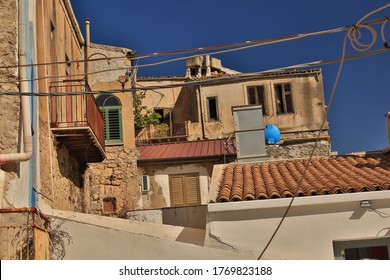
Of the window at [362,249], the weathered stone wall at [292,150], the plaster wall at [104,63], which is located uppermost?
the plaster wall at [104,63]

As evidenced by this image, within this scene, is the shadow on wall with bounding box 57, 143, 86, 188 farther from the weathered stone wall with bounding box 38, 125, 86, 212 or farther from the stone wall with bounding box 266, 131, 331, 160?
the stone wall with bounding box 266, 131, 331, 160

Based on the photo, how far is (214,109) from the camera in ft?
110

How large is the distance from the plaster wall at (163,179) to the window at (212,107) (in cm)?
1091

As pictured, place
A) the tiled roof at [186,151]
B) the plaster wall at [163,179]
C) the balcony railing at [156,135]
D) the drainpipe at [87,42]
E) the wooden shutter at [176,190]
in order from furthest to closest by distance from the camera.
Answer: the balcony railing at [156,135], the tiled roof at [186,151], the plaster wall at [163,179], the wooden shutter at [176,190], the drainpipe at [87,42]

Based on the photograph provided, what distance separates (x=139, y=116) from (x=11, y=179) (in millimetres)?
19816

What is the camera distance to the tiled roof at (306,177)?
11656 mm

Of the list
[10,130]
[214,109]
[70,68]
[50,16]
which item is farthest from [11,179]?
[214,109]

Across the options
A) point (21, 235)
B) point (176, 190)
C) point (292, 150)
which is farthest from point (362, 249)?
point (292, 150)

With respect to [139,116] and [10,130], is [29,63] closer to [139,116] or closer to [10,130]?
[10,130]

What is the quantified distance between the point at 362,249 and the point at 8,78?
271 inches

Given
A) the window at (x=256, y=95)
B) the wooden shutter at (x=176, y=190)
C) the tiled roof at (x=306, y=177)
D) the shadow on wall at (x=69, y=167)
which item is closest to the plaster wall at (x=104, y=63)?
the wooden shutter at (x=176, y=190)

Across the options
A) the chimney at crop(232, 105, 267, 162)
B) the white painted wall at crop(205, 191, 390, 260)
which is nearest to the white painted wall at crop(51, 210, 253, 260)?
A: the white painted wall at crop(205, 191, 390, 260)

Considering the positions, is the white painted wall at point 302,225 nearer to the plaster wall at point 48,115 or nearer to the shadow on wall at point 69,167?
the plaster wall at point 48,115

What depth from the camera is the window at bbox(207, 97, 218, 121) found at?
110ft
